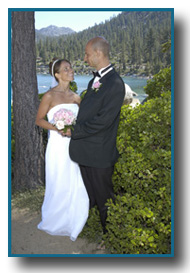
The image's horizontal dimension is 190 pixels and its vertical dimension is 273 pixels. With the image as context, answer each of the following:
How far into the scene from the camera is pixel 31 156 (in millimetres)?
6098

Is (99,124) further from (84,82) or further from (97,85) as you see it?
(84,82)

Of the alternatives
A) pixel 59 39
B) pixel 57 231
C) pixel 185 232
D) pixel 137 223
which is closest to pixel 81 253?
pixel 57 231

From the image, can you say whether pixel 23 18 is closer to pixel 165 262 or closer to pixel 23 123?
pixel 23 123

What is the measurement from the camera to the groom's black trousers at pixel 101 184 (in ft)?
14.7

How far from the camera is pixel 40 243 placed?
186 inches

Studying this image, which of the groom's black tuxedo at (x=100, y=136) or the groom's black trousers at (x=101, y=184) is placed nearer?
the groom's black tuxedo at (x=100, y=136)

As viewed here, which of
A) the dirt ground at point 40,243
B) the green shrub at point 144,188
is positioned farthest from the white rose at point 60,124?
the dirt ground at point 40,243

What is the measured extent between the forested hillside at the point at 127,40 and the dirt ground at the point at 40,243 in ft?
7.64

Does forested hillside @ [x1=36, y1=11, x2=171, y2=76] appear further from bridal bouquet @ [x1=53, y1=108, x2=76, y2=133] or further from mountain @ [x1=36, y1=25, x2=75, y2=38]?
bridal bouquet @ [x1=53, y1=108, x2=76, y2=133]

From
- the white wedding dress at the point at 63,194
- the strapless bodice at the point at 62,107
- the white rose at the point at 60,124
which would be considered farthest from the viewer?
the white wedding dress at the point at 63,194

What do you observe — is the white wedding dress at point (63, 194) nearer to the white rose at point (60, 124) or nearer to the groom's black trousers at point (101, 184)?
the groom's black trousers at point (101, 184)

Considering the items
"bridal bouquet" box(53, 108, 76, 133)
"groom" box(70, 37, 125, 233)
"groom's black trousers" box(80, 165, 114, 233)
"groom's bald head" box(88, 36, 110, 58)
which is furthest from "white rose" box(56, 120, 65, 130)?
"groom's bald head" box(88, 36, 110, 58)

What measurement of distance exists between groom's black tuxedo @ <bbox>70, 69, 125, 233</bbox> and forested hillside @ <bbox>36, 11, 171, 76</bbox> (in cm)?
41

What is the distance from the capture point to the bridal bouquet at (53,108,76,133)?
4.25 meters
